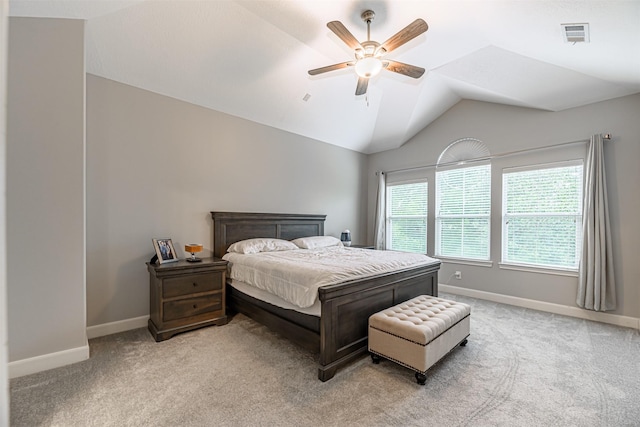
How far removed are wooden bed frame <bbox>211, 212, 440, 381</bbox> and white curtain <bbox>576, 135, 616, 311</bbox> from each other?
1920 mm

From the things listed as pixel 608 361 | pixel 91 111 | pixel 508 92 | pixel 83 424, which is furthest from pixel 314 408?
pixel 508 92

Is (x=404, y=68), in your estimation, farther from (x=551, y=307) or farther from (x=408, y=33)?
(x=551, y=307)

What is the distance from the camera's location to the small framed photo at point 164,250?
10.1 ft

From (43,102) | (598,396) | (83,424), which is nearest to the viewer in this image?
(83,424)

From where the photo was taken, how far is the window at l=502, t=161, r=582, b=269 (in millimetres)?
3750

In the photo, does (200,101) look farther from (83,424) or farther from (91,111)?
(83,424)

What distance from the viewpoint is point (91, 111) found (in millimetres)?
2951

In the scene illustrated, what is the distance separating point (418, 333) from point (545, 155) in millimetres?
3572

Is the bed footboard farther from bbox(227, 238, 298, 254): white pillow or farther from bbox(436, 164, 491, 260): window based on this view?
bbox(436, 164, 491, 260): window

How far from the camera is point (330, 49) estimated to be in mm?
3318

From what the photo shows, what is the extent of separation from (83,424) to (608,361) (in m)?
4.14

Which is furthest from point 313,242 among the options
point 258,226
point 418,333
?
point 418,333

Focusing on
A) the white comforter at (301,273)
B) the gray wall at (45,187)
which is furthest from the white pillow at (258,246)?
the gray wall at (45,187)

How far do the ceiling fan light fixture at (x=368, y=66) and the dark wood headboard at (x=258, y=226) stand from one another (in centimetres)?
257
